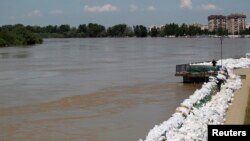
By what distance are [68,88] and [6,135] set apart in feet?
39.8

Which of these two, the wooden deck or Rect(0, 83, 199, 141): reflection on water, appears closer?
Rect(0, 83, 199, 141): reflection on water

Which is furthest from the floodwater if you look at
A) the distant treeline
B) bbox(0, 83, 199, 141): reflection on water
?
the distant treeline

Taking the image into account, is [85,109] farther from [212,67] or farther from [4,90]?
[212,67]

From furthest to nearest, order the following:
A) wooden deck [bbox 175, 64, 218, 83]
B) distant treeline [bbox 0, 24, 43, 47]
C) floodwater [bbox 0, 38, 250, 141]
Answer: distant treeline [bbox 0, 24, 43, 47] < wooden deck [bbox 175, 64, 218, 83] < floodwater [bbox 0, 38, 250, 141]

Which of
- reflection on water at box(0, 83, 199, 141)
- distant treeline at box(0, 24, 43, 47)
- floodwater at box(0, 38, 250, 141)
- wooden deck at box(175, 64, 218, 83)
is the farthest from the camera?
distant treeline at box(0, 24, 43, 47)

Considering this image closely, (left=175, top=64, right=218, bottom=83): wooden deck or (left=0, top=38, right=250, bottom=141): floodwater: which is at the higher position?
(left=175, top=64, right=218, bottom=83): wooden deck

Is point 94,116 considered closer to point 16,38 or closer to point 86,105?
point 86,105

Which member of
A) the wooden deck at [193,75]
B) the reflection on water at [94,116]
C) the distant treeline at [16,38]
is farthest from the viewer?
the distant treeline at [16,38]

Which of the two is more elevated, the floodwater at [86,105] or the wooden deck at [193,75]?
the wooden deck at [193,75]

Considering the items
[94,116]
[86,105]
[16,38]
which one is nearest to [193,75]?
[86,105]

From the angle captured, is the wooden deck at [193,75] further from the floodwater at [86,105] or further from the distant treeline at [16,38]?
the distant treeline at [16,38]

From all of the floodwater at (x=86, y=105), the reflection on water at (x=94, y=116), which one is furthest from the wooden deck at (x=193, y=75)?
the reflection on water at (x=94, y=116)

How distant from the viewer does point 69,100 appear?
73.5 feet

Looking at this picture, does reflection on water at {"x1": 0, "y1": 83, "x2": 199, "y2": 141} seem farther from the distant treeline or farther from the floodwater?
the distant treeline
